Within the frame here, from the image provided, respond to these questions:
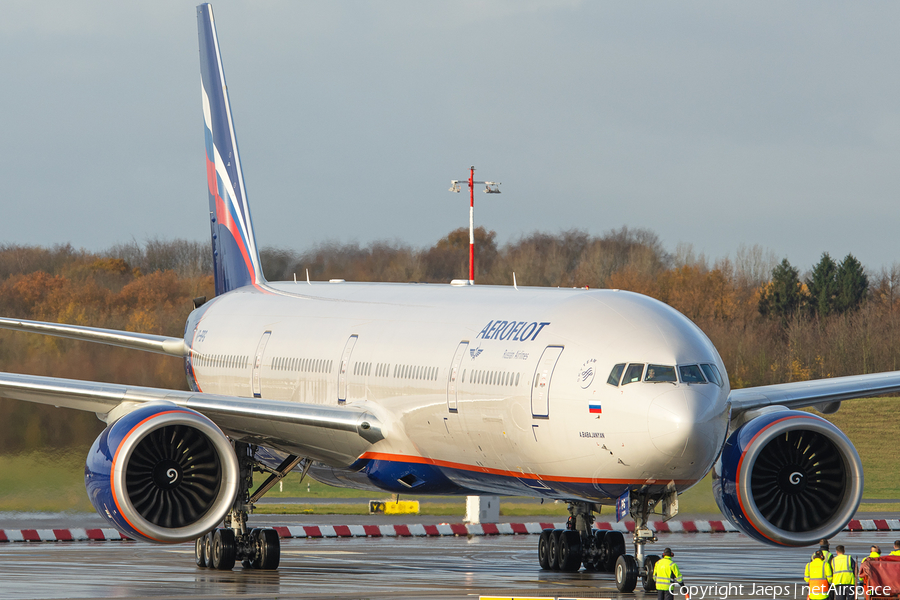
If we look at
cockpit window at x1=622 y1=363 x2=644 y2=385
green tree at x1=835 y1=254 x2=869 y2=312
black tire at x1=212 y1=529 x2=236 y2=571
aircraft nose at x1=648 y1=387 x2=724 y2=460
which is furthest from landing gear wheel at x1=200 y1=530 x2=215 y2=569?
green tree at x1=835 y1=254 x2=869 y2=312

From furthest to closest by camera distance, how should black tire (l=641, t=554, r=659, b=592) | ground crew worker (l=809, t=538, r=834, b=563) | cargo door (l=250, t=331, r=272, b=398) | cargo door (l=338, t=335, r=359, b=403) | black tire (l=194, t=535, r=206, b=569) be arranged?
cargo door (l=250, t=331, r=272, b=398) < black tire (l=194, t=535, r=206, b=569) < cargo door (l=338, t=335, r=359, b=403) < black tire (l=641, t=554, r=659, b=592) < ground crew worker (l=809, t=538, r=834, b=563)

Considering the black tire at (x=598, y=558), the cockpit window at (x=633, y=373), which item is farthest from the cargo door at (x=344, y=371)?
the cockpit window at (x=633, y=373)

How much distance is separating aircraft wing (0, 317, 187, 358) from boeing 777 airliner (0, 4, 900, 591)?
3189 mm

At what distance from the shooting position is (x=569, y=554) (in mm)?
20734

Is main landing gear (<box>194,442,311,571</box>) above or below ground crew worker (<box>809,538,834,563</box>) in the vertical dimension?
below

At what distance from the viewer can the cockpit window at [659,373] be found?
15.2 metres

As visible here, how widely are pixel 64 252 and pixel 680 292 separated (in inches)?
968

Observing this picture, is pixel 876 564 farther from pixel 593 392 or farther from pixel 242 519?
pixel 242 519

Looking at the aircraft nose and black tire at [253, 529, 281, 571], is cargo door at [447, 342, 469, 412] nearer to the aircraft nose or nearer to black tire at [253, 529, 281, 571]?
the aircraft nose

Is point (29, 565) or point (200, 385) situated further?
point (200, 385)

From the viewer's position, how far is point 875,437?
160 ft

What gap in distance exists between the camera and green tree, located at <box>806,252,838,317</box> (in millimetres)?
63250

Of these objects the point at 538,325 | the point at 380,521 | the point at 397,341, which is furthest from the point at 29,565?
the point at 380,521

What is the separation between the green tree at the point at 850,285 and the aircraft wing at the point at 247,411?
4707 cm
